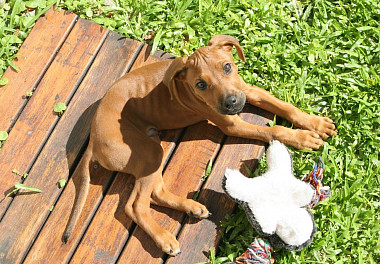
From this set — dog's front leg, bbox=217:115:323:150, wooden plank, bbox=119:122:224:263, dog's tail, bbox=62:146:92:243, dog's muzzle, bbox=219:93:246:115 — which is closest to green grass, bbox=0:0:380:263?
dog's front leg, bbox=217:115:323:150

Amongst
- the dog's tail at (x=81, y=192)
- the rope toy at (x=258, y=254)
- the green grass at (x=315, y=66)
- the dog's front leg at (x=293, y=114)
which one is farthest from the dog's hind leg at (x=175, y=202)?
the dog's front leg at (x=293, y=114)

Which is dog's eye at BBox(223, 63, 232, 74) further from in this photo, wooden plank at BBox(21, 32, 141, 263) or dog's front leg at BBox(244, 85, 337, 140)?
wooden plank at BBox(21, 32, 141, 263)

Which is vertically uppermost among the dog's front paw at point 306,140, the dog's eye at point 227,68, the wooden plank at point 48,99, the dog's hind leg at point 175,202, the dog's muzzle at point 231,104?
the dog's eye at point 227,68

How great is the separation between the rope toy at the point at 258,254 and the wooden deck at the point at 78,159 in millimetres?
371

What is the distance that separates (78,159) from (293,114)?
2.40 metres

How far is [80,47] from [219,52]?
6.98ft

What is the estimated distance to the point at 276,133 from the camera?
188 inches

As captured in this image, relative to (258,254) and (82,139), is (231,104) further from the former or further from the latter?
(82,139)

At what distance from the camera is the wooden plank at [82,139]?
4781mm

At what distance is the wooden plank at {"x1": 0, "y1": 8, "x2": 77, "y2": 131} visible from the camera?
5489mm

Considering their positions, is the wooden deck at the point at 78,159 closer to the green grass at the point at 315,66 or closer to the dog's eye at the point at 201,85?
the green grass at the point at 315,66

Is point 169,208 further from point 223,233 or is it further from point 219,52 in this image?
point 219,52

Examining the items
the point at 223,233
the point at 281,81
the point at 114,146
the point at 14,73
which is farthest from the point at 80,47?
the point at 223,233

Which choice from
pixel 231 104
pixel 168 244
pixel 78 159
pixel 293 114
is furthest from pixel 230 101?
pixel 78 159
